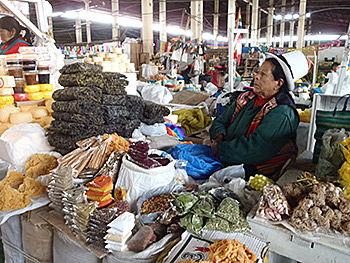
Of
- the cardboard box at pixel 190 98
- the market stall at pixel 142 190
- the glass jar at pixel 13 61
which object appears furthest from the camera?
the cardboard box at pixel 190 98

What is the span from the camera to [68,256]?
1.65m

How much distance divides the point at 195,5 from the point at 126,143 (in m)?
12.4

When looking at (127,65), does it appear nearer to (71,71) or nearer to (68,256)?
(71,71)

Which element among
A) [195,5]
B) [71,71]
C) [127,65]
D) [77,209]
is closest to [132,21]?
[195,5]

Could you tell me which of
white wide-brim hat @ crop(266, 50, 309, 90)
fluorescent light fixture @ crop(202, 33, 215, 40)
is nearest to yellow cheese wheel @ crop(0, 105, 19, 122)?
white wide-brim hat @ crop(266, 50, 309, 90)

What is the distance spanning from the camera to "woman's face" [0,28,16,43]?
147 inches

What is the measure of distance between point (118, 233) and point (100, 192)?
0.36 metres

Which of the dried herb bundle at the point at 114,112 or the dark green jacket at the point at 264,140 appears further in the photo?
the dried herb bundle at the point at 114,112

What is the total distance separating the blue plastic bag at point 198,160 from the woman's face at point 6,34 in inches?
114

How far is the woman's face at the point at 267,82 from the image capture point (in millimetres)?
2250

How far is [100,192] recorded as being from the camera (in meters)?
1.71

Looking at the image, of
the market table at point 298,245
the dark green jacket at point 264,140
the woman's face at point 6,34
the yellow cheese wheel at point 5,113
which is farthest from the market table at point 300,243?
the woman's face at point 6,34

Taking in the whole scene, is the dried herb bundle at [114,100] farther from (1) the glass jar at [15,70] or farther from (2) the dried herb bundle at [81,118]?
(1) the glass jar at [15,70]

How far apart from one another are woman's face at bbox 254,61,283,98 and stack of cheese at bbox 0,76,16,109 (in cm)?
257
